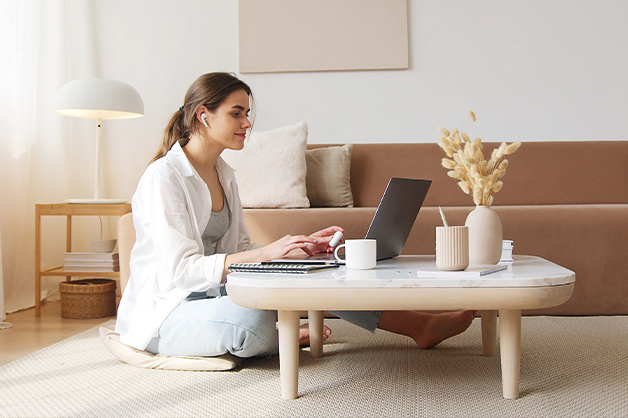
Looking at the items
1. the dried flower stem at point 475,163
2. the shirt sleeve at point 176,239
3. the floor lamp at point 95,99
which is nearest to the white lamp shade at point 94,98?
the floor lamp at point 95,99

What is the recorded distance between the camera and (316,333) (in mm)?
1816

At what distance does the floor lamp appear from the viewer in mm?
2818

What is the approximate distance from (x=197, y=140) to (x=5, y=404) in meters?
0.92

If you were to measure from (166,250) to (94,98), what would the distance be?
1.61 metres

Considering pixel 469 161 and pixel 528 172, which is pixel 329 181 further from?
pixel 469 161

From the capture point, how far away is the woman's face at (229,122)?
180 cm

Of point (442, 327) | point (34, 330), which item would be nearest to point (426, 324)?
point (442, 327)

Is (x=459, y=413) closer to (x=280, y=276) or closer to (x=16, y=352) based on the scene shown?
(x=280, y=276)

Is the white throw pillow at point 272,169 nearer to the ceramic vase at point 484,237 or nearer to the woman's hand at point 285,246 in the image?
the woman's hand at point 285,246

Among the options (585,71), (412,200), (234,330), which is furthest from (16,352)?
(585,71)

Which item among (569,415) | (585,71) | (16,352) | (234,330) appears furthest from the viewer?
(585,71)

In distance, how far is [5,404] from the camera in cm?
145

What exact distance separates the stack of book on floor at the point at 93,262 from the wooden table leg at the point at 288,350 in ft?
5.80

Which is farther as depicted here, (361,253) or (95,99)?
(95,99)
